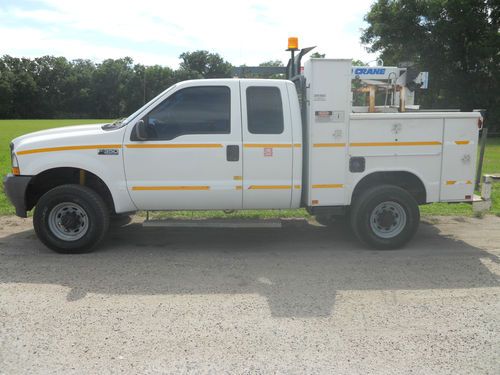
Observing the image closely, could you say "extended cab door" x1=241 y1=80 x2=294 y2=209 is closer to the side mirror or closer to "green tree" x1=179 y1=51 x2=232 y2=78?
the side mirror

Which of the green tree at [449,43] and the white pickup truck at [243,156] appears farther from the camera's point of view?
the green tree at [449,43]

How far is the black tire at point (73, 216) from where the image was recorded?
617 centimetres

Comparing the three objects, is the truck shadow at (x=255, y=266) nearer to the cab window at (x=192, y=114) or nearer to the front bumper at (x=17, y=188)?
the front bumper at (x=17, y=188)

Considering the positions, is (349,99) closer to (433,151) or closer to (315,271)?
(433,151)

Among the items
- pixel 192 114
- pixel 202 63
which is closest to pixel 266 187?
pixel 192 114

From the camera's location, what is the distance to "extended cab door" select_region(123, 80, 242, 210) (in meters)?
6.11

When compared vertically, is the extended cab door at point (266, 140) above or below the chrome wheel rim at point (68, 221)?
above

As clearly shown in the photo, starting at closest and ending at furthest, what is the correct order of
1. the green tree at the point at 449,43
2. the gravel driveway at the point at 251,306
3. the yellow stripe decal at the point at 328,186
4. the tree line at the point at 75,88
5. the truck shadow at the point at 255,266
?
the gravel driveway at the point at 251,306, the truck shadow at the point at 255,266, the yellow stripe decal at the point at 328,186, the green tree at the point at 449,43, the tree line at the point at 75,88

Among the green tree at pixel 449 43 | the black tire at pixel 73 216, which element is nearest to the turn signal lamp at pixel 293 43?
the black tire at pixel 73 216

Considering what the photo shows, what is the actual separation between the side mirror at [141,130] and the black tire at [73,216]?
954mm

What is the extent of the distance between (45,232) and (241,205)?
2496 mm

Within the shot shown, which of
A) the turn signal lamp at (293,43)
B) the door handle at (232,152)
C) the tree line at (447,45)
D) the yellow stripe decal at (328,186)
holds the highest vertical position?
the tree line at (447,45)

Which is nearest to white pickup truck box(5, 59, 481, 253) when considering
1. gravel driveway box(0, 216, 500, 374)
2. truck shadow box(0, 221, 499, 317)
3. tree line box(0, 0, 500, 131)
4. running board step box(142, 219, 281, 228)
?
running board step box(142, 219, 281, 228)

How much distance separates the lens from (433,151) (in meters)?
6.36
